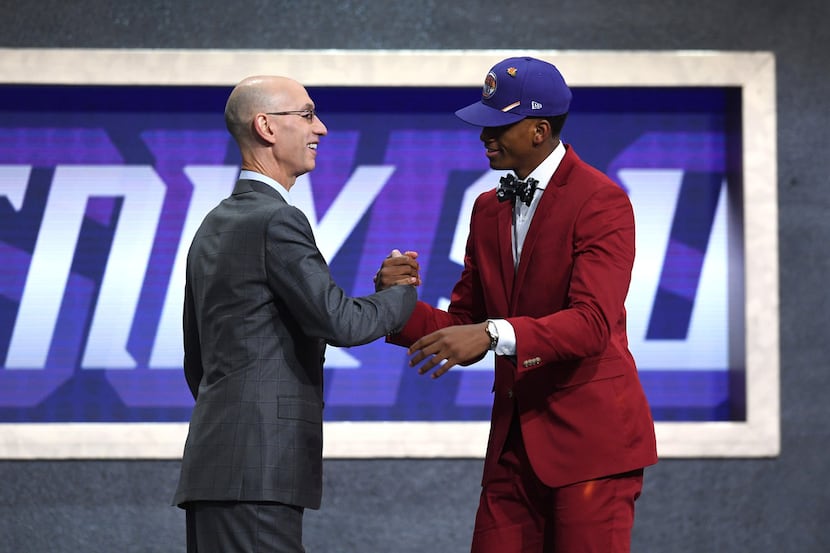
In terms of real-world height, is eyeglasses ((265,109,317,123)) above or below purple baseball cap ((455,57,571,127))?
below

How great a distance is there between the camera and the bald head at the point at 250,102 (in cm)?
272

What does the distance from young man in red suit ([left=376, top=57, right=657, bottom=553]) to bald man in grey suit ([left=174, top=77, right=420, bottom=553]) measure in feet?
0.90

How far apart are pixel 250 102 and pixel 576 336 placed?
95 cm

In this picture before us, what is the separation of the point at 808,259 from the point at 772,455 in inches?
32.6

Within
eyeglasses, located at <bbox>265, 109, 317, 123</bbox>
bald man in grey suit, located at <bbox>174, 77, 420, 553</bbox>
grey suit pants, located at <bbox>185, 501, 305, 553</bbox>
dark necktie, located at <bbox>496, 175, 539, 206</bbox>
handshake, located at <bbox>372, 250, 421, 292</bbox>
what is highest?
eyeglasses, located at <bbox>265, 109, 317, 123</bbox>

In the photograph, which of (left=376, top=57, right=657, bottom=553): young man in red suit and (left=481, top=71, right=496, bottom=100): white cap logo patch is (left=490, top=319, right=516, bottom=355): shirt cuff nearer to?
(left=376, top=57, right=657, bottom=553): young man in red suit

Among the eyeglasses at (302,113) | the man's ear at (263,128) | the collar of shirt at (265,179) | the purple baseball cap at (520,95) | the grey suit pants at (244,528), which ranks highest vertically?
the purple baseball cap at (520,95)

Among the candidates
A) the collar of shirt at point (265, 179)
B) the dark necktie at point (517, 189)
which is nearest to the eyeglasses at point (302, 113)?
the collar of shirt at point (265, 179)

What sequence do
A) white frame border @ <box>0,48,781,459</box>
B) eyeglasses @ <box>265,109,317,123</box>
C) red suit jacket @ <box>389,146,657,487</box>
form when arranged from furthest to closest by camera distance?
white frame border @ <box>0,48,781,459</box>, eyeglasses @ <box>265,109,317,123</box>, red suit jacket @ <box>389,146,657,487</box>

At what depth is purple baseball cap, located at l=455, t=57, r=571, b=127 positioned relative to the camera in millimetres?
2773

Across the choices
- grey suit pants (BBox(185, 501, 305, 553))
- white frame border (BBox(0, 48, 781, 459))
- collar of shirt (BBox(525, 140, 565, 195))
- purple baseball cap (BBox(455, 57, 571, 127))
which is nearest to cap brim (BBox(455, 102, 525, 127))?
purple baseball cap (BBox(455, 57, 571, 127))

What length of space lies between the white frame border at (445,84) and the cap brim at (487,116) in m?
1.80

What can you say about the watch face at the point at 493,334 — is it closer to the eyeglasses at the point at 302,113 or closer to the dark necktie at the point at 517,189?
Result: the dark necktie at the point at 517,189

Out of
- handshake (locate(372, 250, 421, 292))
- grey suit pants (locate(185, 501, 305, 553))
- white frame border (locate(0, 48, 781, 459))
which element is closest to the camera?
grey suit pants (locate(185, 501, 305, 553))
